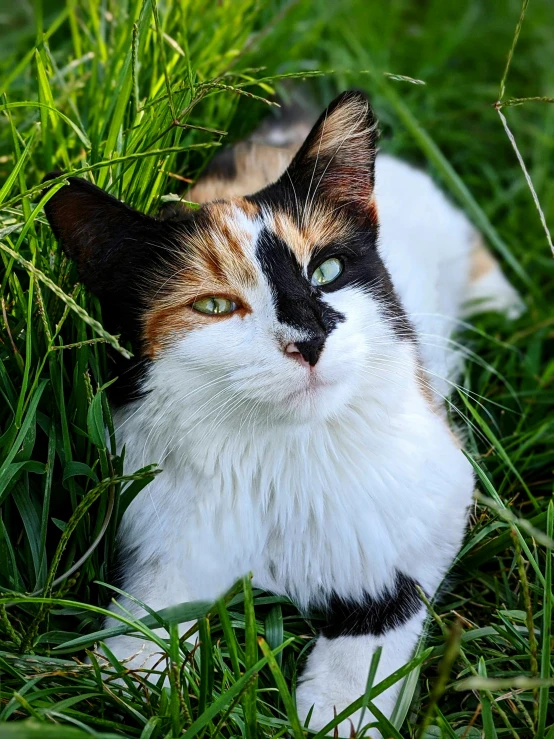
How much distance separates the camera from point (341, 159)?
145cm

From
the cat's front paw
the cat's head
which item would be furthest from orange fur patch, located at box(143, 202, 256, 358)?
the cat's front paw

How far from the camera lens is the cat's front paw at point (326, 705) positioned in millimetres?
1293

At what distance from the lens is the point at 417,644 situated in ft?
4.70

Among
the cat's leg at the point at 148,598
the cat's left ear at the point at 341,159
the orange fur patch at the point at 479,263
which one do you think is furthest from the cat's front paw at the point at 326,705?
the orange fur patch at the point at 479,263

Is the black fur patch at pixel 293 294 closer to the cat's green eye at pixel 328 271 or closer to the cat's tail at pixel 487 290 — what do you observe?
the cat's green eye at pixel 328 271

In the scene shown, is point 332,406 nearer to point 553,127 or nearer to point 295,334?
point 295,334

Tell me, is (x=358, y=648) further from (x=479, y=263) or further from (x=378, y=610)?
(x=479, y=263)

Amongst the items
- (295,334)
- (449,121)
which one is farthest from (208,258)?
(449,121)

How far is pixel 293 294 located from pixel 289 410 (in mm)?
190

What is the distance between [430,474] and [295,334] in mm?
447

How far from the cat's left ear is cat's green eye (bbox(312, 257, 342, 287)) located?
126 mm

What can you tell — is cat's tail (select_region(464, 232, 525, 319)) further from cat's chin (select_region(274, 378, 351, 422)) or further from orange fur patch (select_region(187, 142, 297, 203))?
cat's chin (select_region(274, 378, 351, 422))

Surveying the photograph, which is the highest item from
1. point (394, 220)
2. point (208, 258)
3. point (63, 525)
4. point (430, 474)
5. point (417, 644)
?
point (208, 258)

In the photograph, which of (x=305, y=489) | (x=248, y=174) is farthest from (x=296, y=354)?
(x=248, y=174)
